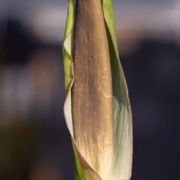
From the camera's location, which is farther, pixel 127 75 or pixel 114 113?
pixel 127 75

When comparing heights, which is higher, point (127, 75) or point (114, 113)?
point (114, 113)

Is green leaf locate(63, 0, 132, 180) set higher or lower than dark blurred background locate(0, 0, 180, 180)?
higher

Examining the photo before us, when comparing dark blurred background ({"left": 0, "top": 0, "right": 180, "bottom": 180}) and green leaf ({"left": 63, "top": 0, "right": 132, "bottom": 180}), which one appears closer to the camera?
green leaf ({"left": 63, "top": 0, "right": 132, "bottom": 180})

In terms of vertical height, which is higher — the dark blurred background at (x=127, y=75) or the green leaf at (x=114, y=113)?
the green leaf at (x=114, y=113)

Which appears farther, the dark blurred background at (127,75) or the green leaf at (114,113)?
the dark blurred background at (127,75)
